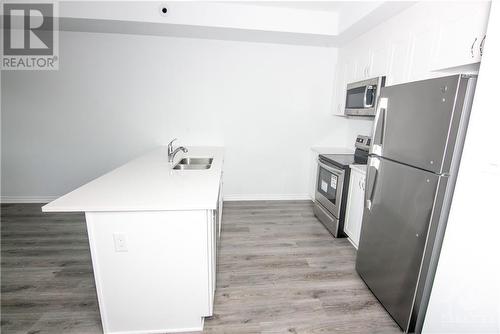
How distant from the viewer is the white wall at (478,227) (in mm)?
1193

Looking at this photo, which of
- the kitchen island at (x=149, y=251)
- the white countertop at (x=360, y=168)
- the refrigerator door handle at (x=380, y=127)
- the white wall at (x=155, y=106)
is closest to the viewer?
the kitchen island at (x=149, y=251)

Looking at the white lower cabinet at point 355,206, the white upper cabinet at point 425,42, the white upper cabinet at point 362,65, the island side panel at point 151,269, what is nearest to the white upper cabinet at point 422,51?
the white upper cabinet at point 425,42

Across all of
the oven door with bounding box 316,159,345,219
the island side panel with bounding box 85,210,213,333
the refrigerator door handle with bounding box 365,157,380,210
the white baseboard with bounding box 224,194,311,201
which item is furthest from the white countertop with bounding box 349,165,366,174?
the island side panel with bounding box 85,210,213,333

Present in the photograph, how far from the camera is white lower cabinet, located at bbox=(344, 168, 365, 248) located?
2.52m

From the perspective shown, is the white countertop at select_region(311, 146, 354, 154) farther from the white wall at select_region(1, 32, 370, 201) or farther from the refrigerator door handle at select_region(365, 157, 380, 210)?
the refrigerator door handle at select_region(365, 157, 380, 210)

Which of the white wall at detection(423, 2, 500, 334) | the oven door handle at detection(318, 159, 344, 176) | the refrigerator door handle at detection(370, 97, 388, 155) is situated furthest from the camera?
the oven door handle at detection(318, 159, 344, 176)

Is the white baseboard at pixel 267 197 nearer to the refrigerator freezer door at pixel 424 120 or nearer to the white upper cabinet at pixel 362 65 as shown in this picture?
the white upper cabinet at pixel 362 65

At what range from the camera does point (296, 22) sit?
3066mm

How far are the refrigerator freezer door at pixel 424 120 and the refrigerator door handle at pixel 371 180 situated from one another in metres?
0.09

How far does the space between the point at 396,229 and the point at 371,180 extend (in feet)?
1.39

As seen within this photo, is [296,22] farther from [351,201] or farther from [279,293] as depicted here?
[279,293]

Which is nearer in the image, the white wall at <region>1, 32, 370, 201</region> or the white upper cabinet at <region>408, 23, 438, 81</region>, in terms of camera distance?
the white upper cabinet at <region>408, 23, 438, 81</region>

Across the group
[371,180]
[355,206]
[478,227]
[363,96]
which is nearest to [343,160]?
[355,206]

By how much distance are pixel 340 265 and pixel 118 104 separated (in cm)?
361
